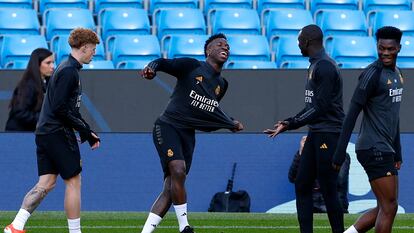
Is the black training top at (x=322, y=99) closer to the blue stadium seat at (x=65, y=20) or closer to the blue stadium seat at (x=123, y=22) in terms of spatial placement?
the blue stadium seat at (x=65, y=20)

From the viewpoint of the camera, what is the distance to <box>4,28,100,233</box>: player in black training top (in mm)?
9656

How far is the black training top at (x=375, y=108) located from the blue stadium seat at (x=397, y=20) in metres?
9.49

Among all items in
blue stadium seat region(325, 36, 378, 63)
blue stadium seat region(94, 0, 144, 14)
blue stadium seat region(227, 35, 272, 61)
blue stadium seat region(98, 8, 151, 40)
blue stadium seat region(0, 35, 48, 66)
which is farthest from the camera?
blue stadium seat region(94, 0, 144, 14)

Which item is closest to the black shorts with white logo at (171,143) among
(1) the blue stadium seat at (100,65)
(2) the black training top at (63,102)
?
(2) the black training top at (63,102)

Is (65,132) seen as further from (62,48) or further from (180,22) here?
(180,22)

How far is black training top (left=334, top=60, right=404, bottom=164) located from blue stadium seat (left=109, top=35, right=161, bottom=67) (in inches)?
314

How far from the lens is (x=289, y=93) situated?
1495 centimetres

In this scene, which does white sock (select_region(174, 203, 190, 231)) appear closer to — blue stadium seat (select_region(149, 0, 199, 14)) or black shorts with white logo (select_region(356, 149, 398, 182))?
black shorts with white logo (select_region(356, 149, 398, 182))

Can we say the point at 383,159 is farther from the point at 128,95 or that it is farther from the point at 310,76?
the point at 128,95

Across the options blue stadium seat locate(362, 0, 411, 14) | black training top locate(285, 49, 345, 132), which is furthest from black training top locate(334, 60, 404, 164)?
blue stadium seat locate(362, 0, 411, 14)

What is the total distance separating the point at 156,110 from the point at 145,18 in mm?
2944

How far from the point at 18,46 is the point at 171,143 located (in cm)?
662

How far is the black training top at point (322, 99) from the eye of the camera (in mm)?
9930

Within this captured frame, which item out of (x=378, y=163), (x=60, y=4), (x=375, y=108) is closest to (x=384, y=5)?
(x=60, y=4)
